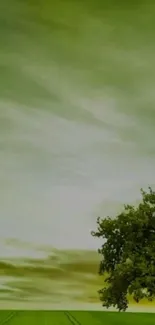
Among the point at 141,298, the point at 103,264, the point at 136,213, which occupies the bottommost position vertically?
the point at 141,298

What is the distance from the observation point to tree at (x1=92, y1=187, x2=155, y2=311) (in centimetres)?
1491

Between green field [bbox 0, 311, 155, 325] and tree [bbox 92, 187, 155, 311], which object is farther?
green field [bbox 0, 311, 155, 325]

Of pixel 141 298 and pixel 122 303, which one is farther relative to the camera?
pixel 122 303

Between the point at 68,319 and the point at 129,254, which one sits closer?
the point at 129,254

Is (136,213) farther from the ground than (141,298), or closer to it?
farther from the ground

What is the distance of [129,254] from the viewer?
1514 cm

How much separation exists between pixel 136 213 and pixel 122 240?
28.9 inches

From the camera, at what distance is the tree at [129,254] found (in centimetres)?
1491

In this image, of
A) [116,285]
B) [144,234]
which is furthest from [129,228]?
[116,285]

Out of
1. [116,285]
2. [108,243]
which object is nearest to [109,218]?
[108,243]

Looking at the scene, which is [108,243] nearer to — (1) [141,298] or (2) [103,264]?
(2) [103,264]

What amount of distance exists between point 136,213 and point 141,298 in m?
1.95

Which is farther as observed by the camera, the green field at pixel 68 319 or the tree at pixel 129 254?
the green field at pixel 68 319

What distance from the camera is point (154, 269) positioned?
48.8ft
